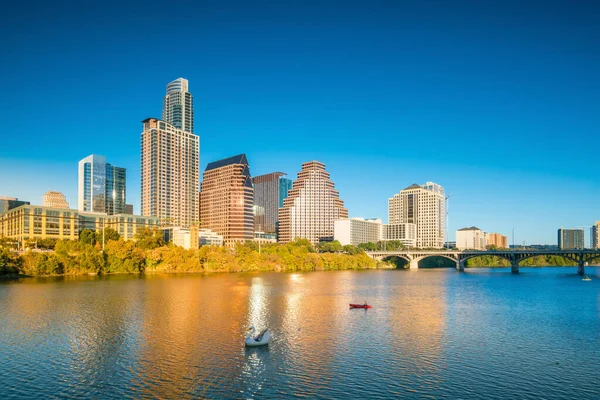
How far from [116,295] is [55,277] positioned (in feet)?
173

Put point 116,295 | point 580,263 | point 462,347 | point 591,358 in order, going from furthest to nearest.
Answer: point 580,263 < point 116,295 < point 462,347 < point 591,358

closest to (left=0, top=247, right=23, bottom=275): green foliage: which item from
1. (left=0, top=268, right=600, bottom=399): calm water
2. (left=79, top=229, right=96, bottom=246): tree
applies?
Result: (left=0, top=268, right=600, bottom=399): calm water

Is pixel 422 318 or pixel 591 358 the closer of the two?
pixel 591 358

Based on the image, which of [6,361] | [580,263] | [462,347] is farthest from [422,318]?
[580,263]

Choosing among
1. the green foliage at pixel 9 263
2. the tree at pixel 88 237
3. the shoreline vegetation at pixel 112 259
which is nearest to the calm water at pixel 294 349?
the green foliage at pixel 9 263

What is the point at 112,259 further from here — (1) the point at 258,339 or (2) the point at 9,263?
(1) the point at 258,339

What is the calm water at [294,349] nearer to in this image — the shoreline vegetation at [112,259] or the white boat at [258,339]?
the white boat at [258,339]

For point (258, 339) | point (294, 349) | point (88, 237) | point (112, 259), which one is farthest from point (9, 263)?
point (294, 349)

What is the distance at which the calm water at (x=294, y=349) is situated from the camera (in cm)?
3928

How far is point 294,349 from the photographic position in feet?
169

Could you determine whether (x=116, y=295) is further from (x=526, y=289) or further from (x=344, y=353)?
(x=526, y=289)

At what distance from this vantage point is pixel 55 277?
133750 millimetres

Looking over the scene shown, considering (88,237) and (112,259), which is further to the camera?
(88,237)

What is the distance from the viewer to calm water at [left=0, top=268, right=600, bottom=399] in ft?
129
